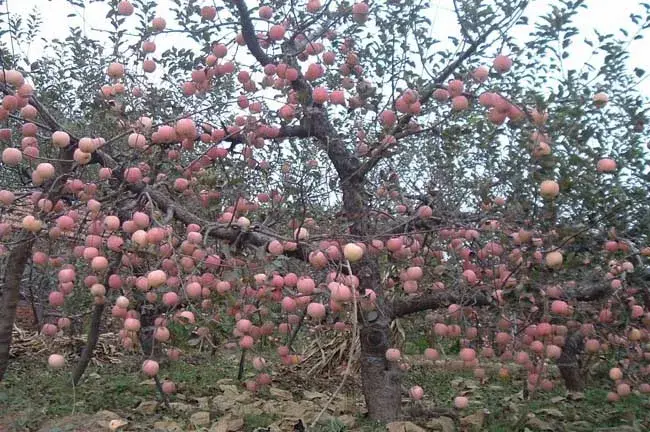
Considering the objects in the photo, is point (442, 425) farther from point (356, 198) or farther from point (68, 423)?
point (68, 423)

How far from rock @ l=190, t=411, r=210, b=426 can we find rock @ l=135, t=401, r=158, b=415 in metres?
0.33

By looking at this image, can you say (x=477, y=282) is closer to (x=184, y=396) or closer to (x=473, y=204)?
(x=473, y=204)

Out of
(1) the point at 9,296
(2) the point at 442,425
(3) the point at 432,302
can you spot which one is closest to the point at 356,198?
(3) the point at 432,302

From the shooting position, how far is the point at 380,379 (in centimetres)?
365

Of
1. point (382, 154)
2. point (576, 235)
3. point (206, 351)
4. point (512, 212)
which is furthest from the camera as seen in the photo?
point (206, 351)

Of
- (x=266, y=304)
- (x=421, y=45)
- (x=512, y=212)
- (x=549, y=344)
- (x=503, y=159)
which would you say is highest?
(x=421, y=45)

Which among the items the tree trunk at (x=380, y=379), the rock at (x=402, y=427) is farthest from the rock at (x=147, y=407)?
the rock at (x=402, y=427)

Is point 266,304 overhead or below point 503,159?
below

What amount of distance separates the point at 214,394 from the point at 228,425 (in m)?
1.13

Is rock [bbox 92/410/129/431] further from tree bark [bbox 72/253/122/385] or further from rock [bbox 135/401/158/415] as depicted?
tree bark [bbox 72/253/122/385]

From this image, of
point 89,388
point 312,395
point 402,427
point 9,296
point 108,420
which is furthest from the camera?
point 312,395

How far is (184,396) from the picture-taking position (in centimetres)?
454

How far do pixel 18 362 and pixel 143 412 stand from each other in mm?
2387

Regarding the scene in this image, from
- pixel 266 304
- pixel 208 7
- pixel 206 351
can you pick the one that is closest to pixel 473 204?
pixel 266 304
